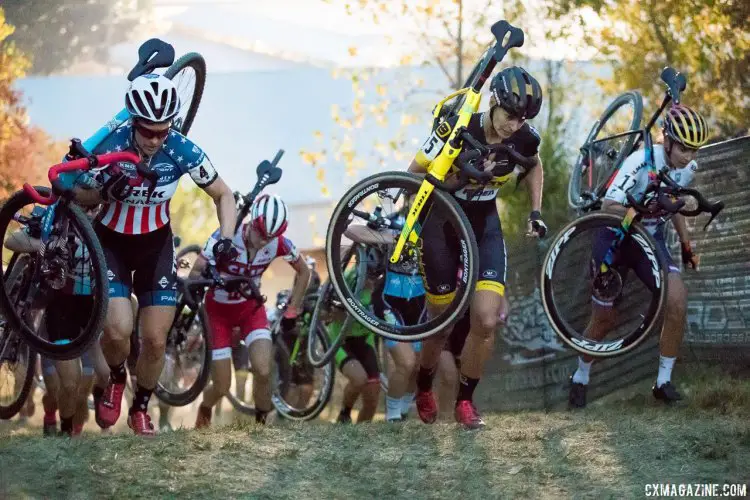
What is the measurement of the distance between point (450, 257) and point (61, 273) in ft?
8.51

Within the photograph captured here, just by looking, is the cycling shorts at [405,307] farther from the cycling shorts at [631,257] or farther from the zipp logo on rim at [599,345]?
the cycling shorts at [631,257]

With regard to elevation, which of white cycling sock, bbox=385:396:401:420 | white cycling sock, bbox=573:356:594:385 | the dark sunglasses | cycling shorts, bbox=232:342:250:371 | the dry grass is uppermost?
the dark sunglasses

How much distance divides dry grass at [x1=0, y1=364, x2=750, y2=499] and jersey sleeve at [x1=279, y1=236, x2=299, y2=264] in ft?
8.23

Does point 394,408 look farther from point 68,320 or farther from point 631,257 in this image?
point 68,320

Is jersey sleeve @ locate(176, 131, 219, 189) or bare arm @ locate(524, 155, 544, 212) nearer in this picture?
jersey sleeve @ locate(176, 131, 219, 189)

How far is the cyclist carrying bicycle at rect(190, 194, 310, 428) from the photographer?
Answer: 34.0 feet

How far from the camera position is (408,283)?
33.9 ft

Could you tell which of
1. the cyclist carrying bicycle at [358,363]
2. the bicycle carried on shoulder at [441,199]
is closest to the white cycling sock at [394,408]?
the cyclist carrying bicycle at [358,363]

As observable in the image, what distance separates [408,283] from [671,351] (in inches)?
86.8

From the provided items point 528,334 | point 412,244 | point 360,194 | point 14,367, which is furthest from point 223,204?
point 528,334

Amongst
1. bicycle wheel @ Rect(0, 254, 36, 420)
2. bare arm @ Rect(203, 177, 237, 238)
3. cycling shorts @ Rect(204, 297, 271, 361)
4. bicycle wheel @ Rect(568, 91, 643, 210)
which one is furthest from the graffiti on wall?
bicycle wheel @ Rect(0, 254, 36, 420)

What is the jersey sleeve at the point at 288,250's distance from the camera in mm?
10781

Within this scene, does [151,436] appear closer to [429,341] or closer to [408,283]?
[429,341]

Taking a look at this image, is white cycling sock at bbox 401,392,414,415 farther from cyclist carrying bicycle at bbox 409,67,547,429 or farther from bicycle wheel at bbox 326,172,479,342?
bicycle wheel at bbox 326,172,479,342
